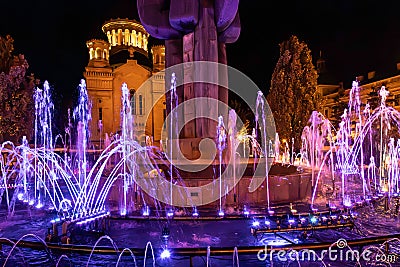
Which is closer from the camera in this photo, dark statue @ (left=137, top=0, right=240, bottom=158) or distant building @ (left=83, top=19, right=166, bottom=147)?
dark statue @ (left=137, top=0, right=240, bottom=158)

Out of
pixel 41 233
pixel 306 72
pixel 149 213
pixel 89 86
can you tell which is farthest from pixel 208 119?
pixel 89 86

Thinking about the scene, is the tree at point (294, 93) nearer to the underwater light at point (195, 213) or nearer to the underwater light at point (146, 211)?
the underwater light at point (195, 213)

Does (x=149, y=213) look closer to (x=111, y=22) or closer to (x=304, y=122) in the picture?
(x=304, y=122)

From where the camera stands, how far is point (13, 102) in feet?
74.7

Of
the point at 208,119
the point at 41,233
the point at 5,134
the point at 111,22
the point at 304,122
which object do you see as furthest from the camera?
the point at 111,22

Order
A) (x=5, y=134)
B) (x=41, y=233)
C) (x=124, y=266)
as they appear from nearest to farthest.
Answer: (x=124, y=266)
(x=41, y=233)
(x=5, y=134)

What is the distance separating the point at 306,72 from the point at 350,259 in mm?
25493

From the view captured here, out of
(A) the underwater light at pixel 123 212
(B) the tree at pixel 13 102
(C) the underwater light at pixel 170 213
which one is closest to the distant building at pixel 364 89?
(B) the tree at pixel 13 102

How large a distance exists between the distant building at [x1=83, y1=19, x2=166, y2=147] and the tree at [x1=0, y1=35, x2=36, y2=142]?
26.2m

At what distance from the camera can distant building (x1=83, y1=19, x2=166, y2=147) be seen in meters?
51.2

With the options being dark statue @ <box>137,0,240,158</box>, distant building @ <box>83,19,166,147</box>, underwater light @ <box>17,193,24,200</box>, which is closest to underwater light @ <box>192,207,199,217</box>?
dark statue @ <box>137,0,240,158</box>

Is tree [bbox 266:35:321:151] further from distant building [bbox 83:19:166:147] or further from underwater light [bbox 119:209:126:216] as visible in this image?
distant building [bbox 83:19:166:147]

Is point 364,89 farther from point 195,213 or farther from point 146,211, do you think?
point 146,211

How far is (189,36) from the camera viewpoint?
12.1 m
